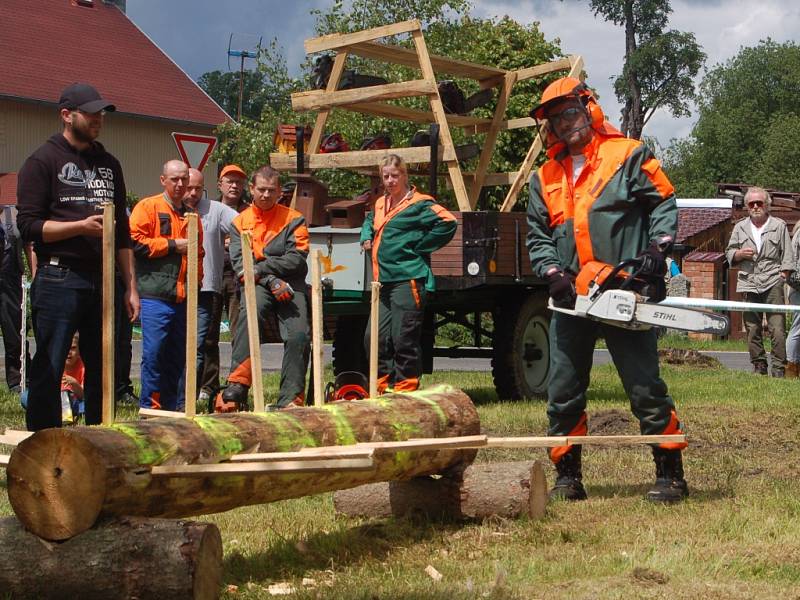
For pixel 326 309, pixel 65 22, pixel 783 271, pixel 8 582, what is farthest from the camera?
pixel 65 22

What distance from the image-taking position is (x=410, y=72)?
22.6 m

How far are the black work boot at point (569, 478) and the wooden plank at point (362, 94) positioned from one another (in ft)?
14.4

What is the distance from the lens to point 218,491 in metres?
4.59

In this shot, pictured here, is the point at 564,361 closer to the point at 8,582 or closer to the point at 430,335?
the point at 8,582

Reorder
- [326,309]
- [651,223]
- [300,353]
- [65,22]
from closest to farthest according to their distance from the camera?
[651,223]
[300,353]
[326,309]
[65,22]

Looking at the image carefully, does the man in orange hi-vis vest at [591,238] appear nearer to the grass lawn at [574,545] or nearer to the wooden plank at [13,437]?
the grass lawn at [574,545]

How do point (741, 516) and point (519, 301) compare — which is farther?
point (519, 301)

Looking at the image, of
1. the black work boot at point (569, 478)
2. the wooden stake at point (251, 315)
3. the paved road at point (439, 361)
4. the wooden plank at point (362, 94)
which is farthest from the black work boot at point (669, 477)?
the paved road at point (439, 361)

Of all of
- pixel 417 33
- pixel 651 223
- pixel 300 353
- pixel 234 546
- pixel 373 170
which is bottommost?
pixel 234 546

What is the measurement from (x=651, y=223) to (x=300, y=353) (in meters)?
3.17

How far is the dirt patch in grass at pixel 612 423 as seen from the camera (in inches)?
351

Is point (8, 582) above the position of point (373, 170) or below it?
below

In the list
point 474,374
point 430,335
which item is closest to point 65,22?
point 474,374

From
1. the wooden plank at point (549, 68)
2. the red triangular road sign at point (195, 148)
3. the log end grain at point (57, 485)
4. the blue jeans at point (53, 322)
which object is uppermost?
the wooden plank at point (549, 68)
